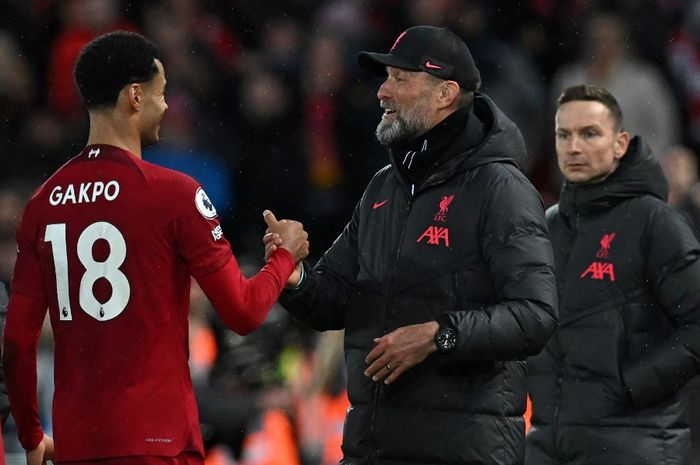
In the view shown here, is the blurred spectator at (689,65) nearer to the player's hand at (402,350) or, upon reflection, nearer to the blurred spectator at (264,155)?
the blurred spectator at (264,155)

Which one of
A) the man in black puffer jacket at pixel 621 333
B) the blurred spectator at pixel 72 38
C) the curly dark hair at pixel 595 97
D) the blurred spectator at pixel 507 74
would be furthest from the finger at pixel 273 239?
the blurred spectator at pixel 72 38

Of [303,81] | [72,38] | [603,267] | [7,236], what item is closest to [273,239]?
[603,267]

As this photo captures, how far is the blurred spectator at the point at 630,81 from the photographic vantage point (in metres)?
7.81

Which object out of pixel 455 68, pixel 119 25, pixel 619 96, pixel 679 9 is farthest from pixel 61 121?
pixel 455 68

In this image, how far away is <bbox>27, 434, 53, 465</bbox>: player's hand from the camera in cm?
379

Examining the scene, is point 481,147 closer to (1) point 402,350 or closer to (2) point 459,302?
(2) point 459,302

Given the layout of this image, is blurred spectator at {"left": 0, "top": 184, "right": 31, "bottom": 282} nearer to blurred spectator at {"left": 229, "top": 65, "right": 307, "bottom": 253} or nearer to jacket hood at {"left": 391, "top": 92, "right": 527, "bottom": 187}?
blurred spectator at {"left": 229, "top": 65, "right": 307, "bottom": 253}

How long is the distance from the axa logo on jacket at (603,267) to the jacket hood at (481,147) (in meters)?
0.81

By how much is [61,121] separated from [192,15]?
111 centimetres

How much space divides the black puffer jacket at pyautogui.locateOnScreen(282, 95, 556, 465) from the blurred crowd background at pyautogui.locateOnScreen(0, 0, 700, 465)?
3.46 m

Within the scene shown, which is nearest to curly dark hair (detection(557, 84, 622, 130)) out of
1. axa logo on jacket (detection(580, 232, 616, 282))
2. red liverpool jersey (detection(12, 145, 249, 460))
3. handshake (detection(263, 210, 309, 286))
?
axa logo on jacket (detection(580, 232, 616, 282))

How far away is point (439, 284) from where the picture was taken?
3938 mm

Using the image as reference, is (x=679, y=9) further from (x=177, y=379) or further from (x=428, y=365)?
(x=177, y=379)

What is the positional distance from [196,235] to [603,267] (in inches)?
73.9
